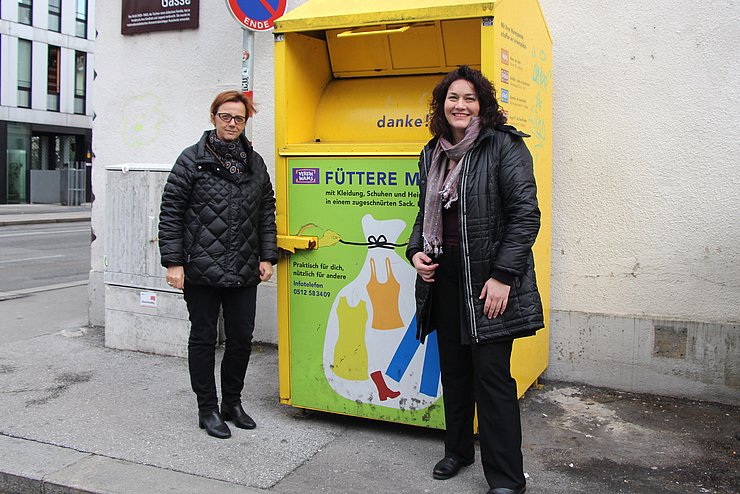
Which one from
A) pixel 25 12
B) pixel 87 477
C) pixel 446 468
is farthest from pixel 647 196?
pixel 25 12

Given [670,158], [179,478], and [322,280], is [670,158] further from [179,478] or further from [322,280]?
[179,478]

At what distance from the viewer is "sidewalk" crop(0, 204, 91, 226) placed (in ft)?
64.1

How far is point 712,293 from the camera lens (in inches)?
180

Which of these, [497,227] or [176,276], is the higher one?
[497,227]

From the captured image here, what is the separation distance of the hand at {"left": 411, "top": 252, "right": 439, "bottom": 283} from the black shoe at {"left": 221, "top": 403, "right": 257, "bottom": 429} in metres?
1.48

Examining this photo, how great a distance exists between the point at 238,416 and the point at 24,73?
26.5 metres

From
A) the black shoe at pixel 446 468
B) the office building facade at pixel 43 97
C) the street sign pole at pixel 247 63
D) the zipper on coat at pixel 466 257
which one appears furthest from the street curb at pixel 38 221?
the zipper on coat at pixel 466 257

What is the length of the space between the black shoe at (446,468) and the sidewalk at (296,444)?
0.04 metres

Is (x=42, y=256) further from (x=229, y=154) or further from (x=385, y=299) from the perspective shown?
(x=385, y=299)

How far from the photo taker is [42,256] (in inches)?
488

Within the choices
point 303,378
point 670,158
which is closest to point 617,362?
point 670,158

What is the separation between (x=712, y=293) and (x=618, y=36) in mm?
1671

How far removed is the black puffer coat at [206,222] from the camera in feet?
12.8

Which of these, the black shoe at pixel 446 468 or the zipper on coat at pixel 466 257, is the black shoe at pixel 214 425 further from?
the zipper on coat at pixel 466 257
